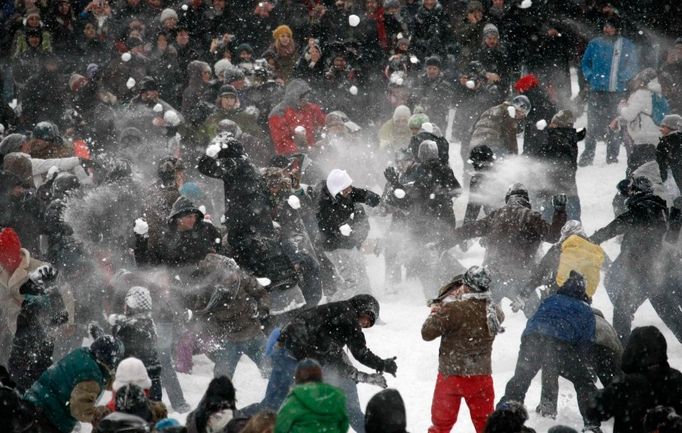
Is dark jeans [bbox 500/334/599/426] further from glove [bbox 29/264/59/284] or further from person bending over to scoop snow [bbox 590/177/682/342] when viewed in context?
glove [bbox 29/264/59/284]

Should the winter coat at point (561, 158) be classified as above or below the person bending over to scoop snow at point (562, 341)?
A: above

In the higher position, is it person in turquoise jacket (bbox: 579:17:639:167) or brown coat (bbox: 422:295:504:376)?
person in turquoise jacket (bbox: 579:17:639:167)

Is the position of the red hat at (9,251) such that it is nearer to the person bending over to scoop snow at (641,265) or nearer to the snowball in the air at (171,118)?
the snowball in the air at (171,118)

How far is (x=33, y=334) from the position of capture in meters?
8.33

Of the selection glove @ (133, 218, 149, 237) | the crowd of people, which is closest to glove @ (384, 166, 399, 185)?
the crowd of people

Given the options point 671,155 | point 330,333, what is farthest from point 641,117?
point 330,333

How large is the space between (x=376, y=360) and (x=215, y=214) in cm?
557

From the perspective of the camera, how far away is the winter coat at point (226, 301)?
8.73 metres

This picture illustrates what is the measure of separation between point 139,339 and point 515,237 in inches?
151

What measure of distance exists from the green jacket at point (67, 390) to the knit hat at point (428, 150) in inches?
212

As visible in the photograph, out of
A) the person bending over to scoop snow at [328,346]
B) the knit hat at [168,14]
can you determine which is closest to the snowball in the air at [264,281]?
the person bending over to scoop snow at [328,346]

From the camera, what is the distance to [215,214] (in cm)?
1274

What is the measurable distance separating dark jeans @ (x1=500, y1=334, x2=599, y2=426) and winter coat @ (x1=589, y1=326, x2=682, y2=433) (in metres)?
1.22

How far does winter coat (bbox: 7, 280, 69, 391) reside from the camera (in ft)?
27.1
